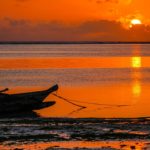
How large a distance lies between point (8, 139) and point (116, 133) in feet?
11.3

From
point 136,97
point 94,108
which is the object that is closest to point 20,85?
point 136,97

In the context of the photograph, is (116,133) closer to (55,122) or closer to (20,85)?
(55,122)

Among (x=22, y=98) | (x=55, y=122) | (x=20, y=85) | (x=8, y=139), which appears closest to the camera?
(x=8, y=139)

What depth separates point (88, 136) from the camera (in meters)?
14.8

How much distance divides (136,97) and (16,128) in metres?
15.6

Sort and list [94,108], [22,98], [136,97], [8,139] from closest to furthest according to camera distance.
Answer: [8,139], [22,98], [94,108], [136,97]

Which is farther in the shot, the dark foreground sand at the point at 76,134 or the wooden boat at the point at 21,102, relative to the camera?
the wooden boat at the point at 21,102

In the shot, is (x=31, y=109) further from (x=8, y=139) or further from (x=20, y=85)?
(x=20, y=85)

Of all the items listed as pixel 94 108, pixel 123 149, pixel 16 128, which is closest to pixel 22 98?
pixel 94 108

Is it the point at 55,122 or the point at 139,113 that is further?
the point at 139,113

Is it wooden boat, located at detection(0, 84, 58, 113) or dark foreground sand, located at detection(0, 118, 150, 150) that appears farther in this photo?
wooden boat, located at detection(0, 84, 58, 113)

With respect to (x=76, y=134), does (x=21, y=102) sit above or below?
above

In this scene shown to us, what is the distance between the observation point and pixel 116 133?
49.8ft

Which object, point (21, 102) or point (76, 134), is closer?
point (76, 134)
